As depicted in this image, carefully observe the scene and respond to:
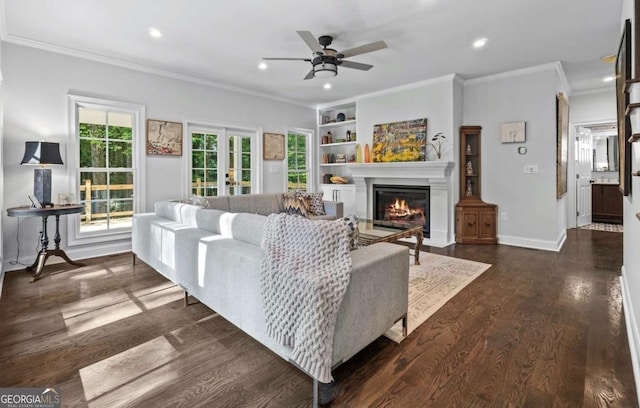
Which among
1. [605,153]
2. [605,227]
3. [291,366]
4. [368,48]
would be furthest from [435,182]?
[605,153]

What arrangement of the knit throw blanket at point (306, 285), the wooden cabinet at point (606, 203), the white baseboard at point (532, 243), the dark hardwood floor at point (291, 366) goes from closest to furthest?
the knit throw blanket at point (306, 285) → the dark hardwood floor at point (291, 366) → the white baseboard at point (532, 243) → the wooden cabinet at point (606, 203)

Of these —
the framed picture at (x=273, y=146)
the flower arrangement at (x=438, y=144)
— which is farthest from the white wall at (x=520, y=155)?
the framed picture at (x=273, y=146)

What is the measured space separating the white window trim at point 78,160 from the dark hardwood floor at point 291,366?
43.6 inches

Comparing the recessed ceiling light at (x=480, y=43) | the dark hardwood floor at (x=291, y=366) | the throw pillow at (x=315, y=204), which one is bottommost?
the dark hardwood floor at (x=291, y=366)

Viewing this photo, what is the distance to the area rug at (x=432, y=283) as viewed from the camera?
8.08 ft

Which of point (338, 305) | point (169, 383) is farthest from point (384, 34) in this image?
point (169, 383)

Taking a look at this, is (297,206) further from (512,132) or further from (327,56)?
(512,132)

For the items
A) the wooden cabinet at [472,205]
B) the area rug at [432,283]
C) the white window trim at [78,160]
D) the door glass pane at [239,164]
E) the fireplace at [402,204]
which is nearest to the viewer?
the area rug at [432,283]

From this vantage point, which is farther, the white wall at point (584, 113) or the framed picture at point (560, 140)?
the white wall at point (584, 113)

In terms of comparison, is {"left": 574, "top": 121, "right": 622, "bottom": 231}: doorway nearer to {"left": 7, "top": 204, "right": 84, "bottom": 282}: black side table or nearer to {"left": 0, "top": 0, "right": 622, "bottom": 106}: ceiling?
{"left": 0, "top": 0, "right": 622, "bottom": 106}: ceiling

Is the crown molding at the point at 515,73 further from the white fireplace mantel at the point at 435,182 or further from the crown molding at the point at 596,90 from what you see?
the crown molding at the point at 596,90

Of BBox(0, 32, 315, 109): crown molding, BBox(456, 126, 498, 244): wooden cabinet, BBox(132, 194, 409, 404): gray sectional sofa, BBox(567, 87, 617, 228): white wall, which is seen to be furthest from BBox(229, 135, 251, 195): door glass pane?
BBox(567, 87, 617, 228): white wall

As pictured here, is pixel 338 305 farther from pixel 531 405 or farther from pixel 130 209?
pixel 130 209

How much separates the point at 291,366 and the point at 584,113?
7.09 meters
